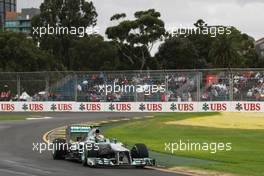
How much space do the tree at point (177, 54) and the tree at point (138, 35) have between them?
11.4ft

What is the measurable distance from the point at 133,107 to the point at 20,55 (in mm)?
33086

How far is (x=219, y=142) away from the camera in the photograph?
2317 cm

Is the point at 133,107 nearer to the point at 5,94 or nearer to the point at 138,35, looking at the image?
the point at 5,94

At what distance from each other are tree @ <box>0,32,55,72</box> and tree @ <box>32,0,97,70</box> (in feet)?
23.6

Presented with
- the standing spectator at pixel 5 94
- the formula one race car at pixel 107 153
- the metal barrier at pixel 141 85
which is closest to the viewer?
the formula one race car at pixel 107 153

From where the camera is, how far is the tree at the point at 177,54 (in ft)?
273

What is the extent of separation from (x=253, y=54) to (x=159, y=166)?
86.7 metres

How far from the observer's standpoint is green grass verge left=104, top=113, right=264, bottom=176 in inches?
625

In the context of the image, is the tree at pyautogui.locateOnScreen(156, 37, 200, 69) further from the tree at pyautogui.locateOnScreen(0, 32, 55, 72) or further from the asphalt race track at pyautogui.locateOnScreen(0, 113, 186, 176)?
the asphalt race track at pyautogui.locateOnScreen(0, 113, 186, 176)

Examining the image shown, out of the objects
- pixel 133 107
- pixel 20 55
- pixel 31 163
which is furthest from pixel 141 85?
pixel 20 55

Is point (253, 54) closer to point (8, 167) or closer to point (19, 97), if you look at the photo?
point (19, 97)

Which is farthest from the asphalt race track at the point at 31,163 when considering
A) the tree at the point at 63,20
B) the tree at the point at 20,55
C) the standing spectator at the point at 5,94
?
the tree at the point at 63,20

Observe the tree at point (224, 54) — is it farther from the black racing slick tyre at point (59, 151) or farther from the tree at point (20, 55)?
the black racing slick tyre at point (59, 151)

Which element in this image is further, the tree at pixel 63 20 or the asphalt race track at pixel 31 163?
the tree at pixel 63 20
